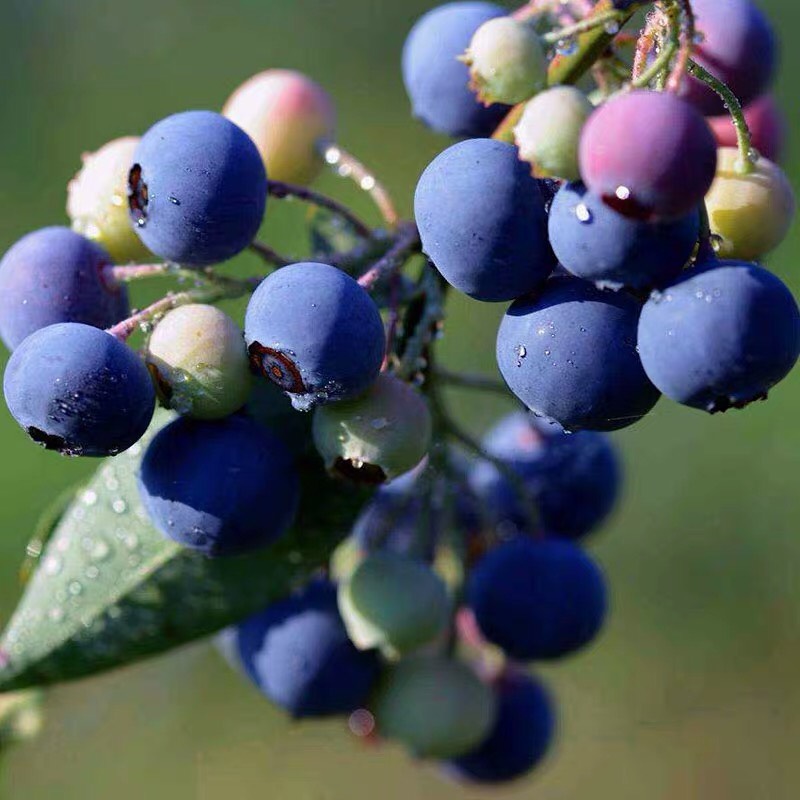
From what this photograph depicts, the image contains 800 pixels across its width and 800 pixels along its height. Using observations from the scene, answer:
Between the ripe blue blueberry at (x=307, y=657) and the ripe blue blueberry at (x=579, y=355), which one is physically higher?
the ripe blue blueberry at (x=579, y=355)

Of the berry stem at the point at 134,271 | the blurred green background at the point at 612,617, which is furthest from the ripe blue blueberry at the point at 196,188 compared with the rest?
the blurred green background at the point at 612,617

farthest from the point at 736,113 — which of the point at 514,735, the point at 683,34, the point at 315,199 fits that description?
the point at 514,735

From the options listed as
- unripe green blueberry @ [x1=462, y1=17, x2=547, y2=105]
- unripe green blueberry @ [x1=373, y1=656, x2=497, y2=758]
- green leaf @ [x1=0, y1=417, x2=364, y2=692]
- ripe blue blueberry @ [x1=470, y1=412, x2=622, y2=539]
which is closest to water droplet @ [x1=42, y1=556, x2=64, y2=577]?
green leaf @ [x1=0, y1=417, x2=364, y2=692]

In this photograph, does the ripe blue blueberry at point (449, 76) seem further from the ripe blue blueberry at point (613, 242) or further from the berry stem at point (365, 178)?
the ripe blue blueberry at point (613, 242)

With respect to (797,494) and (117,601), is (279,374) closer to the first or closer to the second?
(117,601)

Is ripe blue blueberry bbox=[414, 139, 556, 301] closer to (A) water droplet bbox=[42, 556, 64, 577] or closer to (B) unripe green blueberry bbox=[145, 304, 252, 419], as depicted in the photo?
(B) unripe green blueberry bbox=[145, 304, 252, 419]

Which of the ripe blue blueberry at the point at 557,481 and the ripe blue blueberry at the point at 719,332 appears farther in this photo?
the ripe blue blueberry at the point at 557,481

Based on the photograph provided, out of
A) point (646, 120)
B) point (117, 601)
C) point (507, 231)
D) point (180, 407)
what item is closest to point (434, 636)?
point (117, 601)
